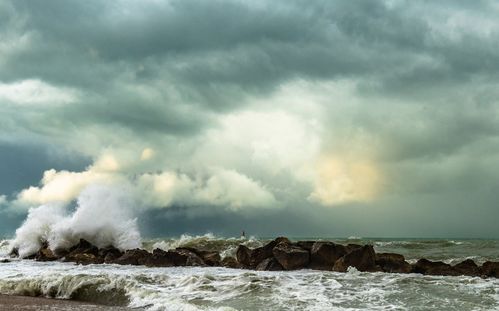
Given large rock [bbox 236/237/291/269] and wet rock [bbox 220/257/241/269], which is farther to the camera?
wet rock [bbox 220/257/241/269]

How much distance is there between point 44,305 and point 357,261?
911 centimetres

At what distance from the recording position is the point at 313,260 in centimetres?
1700

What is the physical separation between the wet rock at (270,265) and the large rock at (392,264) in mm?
3176

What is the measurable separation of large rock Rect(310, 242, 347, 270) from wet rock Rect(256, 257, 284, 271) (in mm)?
1092

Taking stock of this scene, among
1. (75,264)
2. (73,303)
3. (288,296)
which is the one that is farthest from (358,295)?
(75,264)

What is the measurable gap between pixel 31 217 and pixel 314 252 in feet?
64.5

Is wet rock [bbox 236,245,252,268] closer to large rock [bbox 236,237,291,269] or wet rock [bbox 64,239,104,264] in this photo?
large rock [bbox 236,237,291,269]

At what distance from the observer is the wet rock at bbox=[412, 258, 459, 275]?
15.9 m

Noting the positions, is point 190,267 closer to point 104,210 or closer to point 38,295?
point 38,295

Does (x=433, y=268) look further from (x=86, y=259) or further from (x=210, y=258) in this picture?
(x=86, y=259)

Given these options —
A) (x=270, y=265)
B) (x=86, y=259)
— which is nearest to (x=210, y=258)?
(x=270, y=265)

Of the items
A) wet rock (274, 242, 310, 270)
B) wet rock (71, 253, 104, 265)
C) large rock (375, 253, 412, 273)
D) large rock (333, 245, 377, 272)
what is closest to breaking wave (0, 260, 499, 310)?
large rock (333, 245, 377, 272)

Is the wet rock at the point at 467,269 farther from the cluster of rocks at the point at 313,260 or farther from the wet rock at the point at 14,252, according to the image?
the wet rock at the point at 14,252

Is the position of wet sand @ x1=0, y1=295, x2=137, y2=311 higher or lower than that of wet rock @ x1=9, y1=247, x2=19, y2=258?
lower
